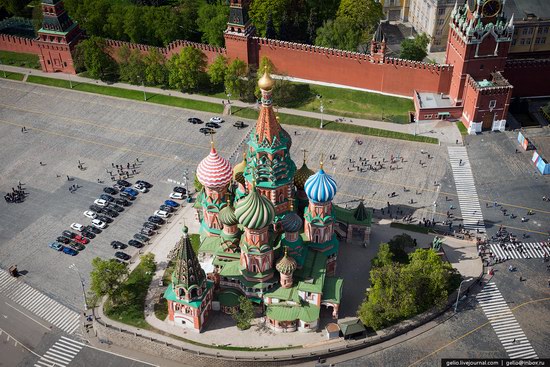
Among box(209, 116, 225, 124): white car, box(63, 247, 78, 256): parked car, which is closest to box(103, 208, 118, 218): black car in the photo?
box(63, 247, 78, 256): parked car

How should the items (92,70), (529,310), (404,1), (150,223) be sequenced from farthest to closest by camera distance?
(404,1)
(92,70)
(150,223)
(529,310)

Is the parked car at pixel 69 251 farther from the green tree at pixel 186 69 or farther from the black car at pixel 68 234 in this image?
the green tree at pixel 186 69

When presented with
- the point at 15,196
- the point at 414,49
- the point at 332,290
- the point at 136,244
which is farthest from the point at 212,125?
the point at 332,290

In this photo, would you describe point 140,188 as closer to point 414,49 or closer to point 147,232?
point 147,232

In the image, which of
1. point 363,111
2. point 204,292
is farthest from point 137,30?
point 204,292

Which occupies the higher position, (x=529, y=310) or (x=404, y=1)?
(x=404, y=1)

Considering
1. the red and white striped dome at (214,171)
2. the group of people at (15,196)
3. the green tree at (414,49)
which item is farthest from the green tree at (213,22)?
the red and white striped dome at (214,171)

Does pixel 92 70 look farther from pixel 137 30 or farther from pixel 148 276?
pixel 148 276

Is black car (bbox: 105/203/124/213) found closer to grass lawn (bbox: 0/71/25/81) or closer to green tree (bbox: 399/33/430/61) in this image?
grass lawn (bbox: 0/71/25/81)
